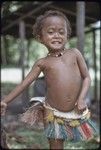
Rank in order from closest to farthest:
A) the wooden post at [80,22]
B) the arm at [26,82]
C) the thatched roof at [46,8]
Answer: the arm at [26,82]
the wooden post at [80,22]
the thatched roof at [46,8]

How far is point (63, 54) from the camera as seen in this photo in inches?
81.6

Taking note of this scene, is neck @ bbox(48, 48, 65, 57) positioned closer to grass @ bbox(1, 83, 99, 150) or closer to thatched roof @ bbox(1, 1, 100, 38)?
grass @ bbox(1, 83, 99, 150)

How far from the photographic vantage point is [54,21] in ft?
6.61

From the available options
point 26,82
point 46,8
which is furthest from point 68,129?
point 46,8

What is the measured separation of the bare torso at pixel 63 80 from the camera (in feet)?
6.68

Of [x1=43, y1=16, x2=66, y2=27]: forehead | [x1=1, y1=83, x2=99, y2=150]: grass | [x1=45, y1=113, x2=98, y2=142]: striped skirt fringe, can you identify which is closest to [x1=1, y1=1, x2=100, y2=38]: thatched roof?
[x1=1, y1=83, x2=99, y2=150]: grass

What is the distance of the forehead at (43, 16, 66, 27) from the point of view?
201 cm

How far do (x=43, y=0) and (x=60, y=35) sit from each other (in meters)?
4.54

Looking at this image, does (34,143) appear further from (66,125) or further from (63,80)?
(63,80)

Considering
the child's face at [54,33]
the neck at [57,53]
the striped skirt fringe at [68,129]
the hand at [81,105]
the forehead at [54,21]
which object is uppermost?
the forehead at [54,21]

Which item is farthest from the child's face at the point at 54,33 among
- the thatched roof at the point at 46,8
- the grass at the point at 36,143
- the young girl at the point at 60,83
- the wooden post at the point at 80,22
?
the thatched roof at the point at 46,8

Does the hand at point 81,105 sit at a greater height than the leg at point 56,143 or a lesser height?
greater

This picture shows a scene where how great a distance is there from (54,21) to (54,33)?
2.6 inches

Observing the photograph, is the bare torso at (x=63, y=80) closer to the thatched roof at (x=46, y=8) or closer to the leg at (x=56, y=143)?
the leg at (x=56, y=143)
